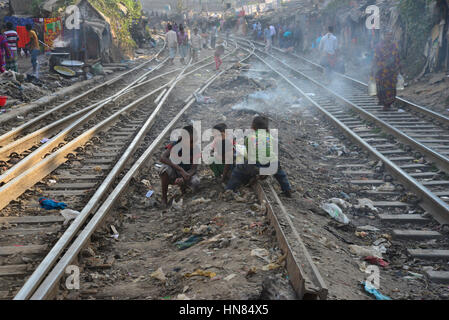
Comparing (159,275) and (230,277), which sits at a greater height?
(230,277)

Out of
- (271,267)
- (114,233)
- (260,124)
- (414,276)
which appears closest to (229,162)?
(260,124)

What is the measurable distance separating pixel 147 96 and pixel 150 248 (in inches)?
366

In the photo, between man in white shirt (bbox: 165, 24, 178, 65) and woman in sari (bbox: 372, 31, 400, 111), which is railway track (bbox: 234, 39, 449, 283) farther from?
man in white shirt (bbox: 165, 24, 178, 65)

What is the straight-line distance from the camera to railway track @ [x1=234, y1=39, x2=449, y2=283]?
18.6ft

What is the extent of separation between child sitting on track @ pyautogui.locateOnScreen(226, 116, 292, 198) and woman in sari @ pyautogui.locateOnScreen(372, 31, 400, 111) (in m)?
6.61

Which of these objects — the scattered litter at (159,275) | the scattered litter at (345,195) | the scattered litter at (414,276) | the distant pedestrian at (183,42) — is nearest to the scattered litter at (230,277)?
the scattered litter at (159,275)

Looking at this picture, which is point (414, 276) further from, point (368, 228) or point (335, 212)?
point (335, 212)

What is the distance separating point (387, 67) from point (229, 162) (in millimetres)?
6911

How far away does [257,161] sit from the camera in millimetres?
6137

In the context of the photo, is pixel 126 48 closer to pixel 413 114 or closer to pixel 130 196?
pixel 413 114

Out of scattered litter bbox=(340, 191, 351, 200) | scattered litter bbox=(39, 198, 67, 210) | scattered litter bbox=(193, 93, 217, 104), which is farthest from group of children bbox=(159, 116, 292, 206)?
scattered litter bbox=(193, 93, 217, 104)
